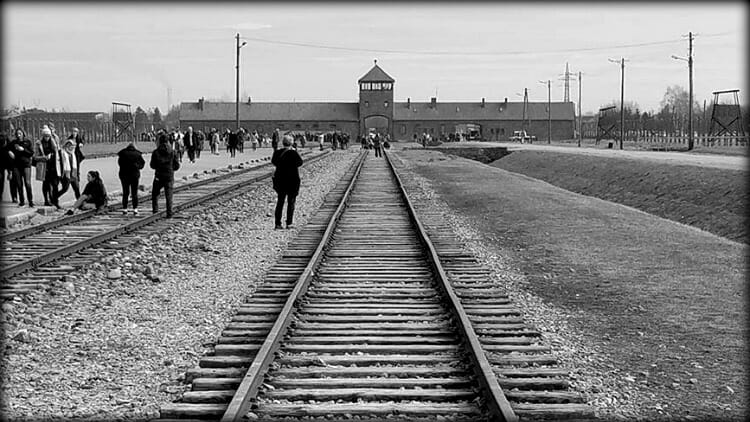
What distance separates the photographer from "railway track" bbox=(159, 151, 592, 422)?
6223mm

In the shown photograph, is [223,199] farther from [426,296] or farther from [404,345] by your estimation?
[404,345]

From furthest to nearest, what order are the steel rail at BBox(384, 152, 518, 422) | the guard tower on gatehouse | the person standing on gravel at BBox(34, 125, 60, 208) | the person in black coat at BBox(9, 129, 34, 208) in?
the guard tower on gatehouse
the person standing on gravel at BBox(34, 125, 60, 208)
the person in black coat at BBox(9, 129, 34, 208)
the steel rail at BBox(384, 152, 518, 422)

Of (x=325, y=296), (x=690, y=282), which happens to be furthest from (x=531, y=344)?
(x=690, y=282)

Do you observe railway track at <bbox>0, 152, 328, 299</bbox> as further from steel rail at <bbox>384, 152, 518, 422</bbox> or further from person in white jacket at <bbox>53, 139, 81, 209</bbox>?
steel rail at <bbox>384, 152, 518, 422</bbox>

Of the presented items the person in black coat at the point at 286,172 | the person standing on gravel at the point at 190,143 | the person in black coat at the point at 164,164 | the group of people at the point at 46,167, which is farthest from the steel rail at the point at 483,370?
the person standing on gravel at the point at 190,143

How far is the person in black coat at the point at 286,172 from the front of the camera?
17406mm

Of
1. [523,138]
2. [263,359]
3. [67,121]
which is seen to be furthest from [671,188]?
[523,138]

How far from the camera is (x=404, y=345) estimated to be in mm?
8055

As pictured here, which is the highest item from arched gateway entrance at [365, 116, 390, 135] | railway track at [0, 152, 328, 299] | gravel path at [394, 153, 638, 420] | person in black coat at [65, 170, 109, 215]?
arched gateway entrance at [365, 116, 390, 135]

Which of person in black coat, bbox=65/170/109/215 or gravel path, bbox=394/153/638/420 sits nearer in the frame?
gravel path, bbox=394/153/638/420

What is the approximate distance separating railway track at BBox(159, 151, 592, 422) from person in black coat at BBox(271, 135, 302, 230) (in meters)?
4.64

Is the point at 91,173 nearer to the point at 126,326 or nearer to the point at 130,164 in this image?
Answer: the point at 130,164

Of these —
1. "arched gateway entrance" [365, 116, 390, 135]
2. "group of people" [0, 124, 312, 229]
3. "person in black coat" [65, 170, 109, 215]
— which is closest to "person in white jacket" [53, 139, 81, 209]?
"group of people" [0, 124, 312, 229]

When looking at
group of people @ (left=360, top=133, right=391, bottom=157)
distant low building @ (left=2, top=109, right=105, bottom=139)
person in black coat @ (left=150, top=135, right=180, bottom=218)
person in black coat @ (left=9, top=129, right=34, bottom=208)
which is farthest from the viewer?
group of people @ (left=360, top=133, right=391, bottom=157)
